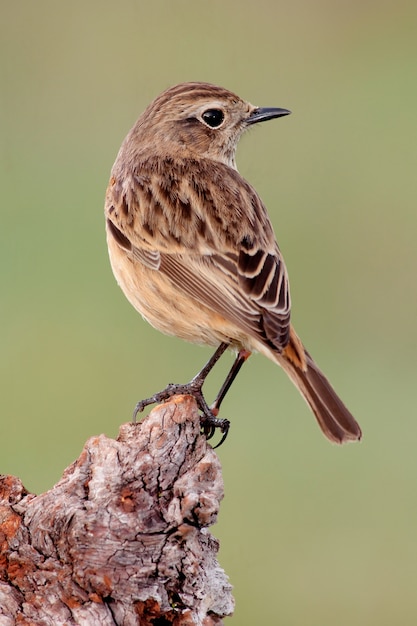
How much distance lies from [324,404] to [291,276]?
4986mm

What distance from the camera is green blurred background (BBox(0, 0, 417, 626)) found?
9.22 m

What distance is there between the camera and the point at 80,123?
12.9m

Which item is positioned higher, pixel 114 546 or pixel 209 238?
pixel 209 238

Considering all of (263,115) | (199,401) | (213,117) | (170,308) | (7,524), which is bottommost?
(7,524)

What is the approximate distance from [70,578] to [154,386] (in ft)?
17.4

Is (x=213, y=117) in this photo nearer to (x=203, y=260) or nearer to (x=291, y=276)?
(x=203, y=260)

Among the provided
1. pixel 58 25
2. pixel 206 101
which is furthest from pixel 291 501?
pixel 58 25

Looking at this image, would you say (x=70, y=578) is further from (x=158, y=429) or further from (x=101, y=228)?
(x=101, y=228)

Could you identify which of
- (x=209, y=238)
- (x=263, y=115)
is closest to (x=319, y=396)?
(x=209, y=238)

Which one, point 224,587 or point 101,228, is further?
point 101,228

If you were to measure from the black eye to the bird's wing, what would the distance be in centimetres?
40

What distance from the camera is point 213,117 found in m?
7.34

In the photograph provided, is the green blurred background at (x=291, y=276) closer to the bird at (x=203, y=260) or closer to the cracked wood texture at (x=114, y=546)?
the bird at (x=203, y=260)

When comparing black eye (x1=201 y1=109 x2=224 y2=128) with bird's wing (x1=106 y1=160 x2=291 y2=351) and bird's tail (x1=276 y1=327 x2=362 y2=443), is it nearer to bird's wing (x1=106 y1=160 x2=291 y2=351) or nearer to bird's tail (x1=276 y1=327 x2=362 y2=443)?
bird's wing (x1=106 y1=160 x2=291 y2=351)
